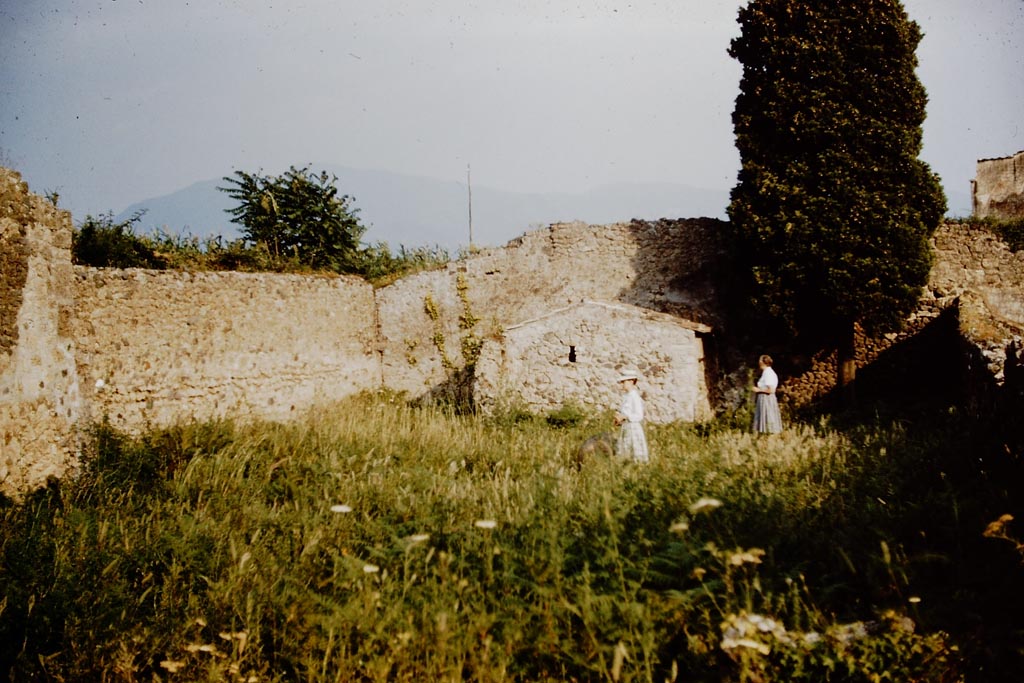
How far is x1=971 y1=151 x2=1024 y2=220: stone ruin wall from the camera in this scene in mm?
24344

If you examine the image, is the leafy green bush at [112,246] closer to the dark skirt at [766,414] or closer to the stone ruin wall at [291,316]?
the stone ruin wall at [291,316]

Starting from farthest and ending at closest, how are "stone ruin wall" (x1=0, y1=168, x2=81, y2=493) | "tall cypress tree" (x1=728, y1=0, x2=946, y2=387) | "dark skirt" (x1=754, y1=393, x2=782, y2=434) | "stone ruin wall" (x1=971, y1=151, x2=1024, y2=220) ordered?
"stone ruin wall" (x1=971, y1=151, x2=1024, y2=220), "tall cypress tree" (x1=728, y1=0, x2=946, y2=387), "dark skirt" (x1=754, y1=393, x2=782, y2=434), "stone ruin wall" (x1=0, y1=168, x2=81, y2=493)

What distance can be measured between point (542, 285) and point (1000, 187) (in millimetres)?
21750

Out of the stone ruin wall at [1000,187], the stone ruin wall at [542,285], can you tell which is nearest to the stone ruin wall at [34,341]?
the stone ruin wall at [542,285]

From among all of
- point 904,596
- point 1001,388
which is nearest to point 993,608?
point 904,596

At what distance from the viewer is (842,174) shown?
1095 cm

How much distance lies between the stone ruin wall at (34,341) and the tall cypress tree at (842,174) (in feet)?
35.9

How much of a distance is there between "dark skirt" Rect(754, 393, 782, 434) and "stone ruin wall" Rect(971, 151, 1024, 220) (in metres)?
20.6

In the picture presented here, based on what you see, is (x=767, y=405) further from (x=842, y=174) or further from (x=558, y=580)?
(x=558, y=580)

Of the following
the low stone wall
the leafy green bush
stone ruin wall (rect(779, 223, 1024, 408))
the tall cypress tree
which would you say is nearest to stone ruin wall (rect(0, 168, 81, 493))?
the low stone wall

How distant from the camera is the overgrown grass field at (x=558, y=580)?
11.2 ft

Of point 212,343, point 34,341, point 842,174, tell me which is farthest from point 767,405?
point 212,343

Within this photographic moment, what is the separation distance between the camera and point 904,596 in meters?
3.67

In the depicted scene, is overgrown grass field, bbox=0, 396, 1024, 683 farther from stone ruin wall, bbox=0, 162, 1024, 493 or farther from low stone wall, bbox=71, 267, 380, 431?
low stone wall, bbox=71, 267, 380, 431
